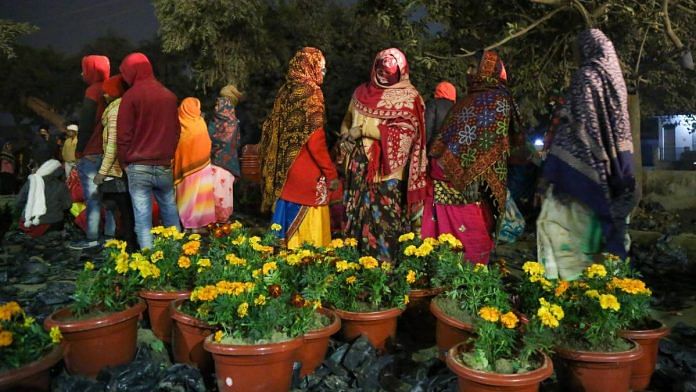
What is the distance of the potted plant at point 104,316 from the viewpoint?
294 centimetres

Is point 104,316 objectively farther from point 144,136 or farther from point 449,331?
point 144,136

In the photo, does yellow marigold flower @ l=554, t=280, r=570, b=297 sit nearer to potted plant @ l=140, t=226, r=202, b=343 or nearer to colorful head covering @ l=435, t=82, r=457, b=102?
potted plant @ l=140, t=226, r=202, b=343

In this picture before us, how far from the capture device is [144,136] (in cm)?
462

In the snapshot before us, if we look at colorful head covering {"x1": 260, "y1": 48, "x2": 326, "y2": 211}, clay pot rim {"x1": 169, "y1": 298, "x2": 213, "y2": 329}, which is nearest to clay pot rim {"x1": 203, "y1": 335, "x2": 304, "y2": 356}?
clay pot rim {"x1": 169, "y1": 298, "x2": 213, "y2": 329}

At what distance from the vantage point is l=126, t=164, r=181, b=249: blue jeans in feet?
15.2

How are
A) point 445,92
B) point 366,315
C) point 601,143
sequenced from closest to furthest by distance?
1. point 366,315
2. point 601,143
3. point 445,92

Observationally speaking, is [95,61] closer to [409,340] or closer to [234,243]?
[234,243]

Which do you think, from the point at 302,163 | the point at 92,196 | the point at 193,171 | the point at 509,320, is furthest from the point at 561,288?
the point at 92,196

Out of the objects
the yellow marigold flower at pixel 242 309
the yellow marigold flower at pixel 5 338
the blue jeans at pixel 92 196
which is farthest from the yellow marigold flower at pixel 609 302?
the blue jeans at pixel 92 196

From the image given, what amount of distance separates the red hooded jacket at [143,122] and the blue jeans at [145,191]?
6cm

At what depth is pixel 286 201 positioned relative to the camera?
5.01 m

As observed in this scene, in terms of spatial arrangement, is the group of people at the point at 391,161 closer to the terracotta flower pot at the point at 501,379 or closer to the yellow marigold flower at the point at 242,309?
the yellow marigold flower at the point at 242,309

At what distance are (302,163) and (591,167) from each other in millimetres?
2275

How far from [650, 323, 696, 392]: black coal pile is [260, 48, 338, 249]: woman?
2624 millimetres
